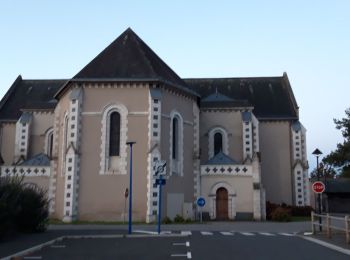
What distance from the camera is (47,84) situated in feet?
148

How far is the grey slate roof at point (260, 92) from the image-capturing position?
4203 cm

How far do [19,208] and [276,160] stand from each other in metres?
28.7

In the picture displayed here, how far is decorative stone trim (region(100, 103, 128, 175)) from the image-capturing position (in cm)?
2852

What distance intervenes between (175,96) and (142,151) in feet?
16.7

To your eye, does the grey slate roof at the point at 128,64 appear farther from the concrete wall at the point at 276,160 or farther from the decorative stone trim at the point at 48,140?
the concrete wall at the point at 276,160

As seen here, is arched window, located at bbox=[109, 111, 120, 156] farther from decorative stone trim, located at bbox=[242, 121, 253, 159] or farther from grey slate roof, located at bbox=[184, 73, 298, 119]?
grey slate roof, located at bbox=[184, 73, 298, 119]

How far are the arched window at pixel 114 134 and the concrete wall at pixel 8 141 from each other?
1485 cm

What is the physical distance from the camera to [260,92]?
44.2m

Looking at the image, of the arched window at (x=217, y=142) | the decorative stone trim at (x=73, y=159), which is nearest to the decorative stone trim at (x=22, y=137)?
the decorative stone trim at (x=73, y=159)

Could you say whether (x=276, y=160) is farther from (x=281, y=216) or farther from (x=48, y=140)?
(x=48, y=140)

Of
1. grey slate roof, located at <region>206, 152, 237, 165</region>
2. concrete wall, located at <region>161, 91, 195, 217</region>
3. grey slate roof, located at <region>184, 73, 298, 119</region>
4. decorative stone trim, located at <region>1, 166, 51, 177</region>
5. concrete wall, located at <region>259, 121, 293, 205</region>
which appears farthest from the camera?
grey slate roof, located at <region>184, 73, 298, 119</region>

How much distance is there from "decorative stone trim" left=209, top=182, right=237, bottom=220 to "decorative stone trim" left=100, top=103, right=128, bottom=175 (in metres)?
7.38

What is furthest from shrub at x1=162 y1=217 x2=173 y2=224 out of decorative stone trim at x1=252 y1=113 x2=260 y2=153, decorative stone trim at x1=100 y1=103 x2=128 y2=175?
decorative stone trim at x1=252 y1=113 x2=260 y2=153

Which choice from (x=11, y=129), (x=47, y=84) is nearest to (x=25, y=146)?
(x=11, y=129)
